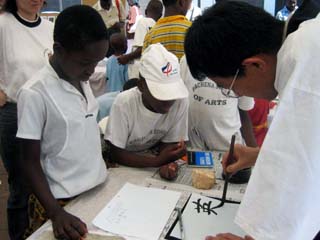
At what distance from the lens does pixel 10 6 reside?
1479mm

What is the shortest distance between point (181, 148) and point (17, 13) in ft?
2.90

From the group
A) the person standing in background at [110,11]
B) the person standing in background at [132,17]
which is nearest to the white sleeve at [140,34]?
the person standing in background at [110,11]

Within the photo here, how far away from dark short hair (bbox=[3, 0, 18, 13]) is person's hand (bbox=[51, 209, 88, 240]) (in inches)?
38.4

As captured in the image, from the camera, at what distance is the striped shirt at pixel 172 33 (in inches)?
73.4

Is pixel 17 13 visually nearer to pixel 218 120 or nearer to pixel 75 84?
pixel 75 84

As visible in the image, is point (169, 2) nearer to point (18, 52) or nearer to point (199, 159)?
point (18, 52)

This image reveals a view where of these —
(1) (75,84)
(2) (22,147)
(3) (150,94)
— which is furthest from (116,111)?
(2) (22,147)

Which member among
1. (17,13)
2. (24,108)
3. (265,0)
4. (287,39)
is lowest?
(265,0)

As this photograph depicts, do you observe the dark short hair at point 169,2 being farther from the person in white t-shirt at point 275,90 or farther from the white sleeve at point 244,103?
the person in white t-shirt at point 275,90

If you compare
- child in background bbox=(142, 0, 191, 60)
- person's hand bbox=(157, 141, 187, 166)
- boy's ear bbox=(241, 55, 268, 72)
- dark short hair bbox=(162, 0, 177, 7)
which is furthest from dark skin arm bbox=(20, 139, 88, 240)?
dark short hair bbox=(162, 0, 177, 7)

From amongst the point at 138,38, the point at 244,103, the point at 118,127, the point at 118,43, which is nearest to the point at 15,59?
the point at 118,127

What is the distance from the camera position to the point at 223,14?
66 centimetres

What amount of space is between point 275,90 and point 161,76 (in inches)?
21.5

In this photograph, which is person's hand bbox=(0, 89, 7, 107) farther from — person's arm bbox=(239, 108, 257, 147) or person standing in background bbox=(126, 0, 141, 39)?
person standing in background bbox=(126, 0, 141, 39)
